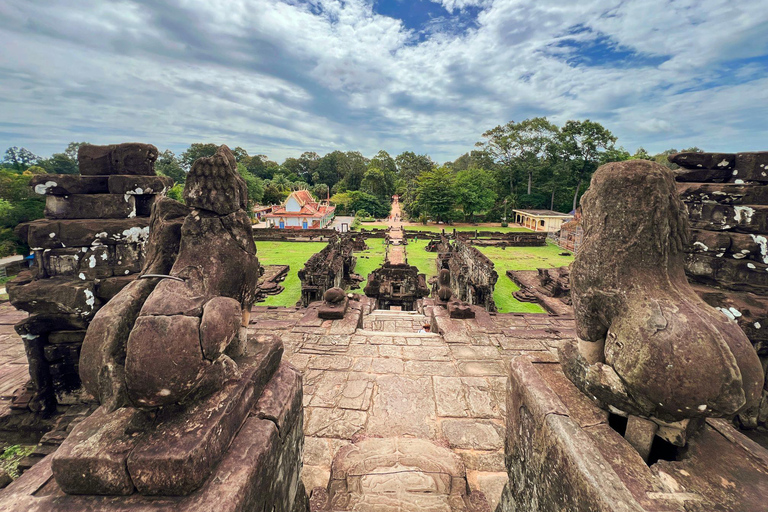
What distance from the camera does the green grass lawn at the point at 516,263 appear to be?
10916 millimetres

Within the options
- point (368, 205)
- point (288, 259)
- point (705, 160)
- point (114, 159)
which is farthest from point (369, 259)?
point (368, 205)

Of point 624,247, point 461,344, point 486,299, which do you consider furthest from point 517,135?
point 624,247

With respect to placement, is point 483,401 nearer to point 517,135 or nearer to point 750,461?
point 750,461

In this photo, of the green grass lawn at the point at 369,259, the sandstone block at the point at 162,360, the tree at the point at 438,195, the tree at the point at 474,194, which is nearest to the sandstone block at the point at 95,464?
the sandstone block at the point at 162,360

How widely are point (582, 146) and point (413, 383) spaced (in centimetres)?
4148

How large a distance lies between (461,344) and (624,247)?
4.06m

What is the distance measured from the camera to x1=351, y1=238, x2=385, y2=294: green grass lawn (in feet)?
54.1

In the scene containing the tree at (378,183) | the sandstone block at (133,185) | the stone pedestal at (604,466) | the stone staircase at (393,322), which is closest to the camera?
the stone pedestal at (604,466)

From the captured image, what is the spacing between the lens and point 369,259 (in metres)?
19.4

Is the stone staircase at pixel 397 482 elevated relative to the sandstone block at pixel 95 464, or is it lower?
lower

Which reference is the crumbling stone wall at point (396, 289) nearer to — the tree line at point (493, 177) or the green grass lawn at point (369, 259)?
the green grass lawn at point (369, 259)

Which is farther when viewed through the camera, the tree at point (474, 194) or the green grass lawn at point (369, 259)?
the tree at point (474, 194)

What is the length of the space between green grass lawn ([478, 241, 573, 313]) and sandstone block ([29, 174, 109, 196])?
10.1m

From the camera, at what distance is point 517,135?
41.5 m
